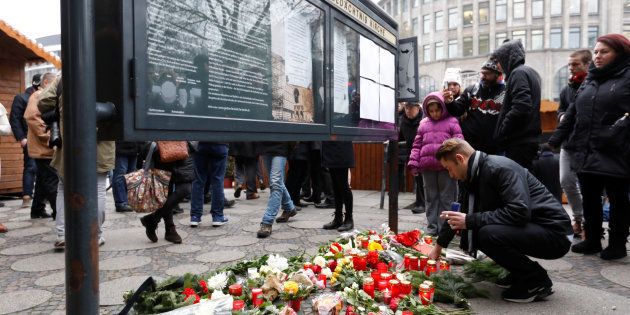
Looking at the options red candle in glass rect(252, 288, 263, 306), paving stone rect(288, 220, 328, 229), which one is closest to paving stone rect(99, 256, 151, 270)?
red candle in glass rect(252, 288, 263, 306)

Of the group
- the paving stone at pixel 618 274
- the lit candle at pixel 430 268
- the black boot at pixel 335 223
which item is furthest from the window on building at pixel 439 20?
the lit candle at pixel 430 268

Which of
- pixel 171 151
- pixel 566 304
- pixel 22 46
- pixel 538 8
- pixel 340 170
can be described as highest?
Answer: pixel 538 8

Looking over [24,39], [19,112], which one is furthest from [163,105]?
[24,39]

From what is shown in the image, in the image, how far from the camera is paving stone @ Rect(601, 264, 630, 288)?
348 cm

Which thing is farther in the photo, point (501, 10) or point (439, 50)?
point (439, 50)

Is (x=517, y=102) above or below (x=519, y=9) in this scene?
below

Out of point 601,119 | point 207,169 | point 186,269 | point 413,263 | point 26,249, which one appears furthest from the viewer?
point 207,169

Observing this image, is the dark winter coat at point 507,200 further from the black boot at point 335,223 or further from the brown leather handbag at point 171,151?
the brown leather handbag at point 171,151

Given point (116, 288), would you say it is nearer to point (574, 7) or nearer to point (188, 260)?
point (188, 260)

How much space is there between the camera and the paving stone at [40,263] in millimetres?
3863

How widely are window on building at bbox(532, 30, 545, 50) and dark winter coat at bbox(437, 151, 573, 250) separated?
59.6 metres

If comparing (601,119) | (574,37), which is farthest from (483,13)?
(601,119)

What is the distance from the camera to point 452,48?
60906 millimetres

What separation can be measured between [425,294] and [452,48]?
2469 inches
